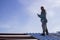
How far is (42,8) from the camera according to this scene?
10.9 meters

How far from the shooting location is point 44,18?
10938mm

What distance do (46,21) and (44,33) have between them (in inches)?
30.6

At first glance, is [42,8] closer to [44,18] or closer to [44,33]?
[44,18]

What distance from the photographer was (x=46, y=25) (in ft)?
36.4

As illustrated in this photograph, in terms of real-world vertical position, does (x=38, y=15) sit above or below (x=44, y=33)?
above

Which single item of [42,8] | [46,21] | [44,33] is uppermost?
[42,8]

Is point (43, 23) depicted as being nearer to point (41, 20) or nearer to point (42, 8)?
point (41, 20)

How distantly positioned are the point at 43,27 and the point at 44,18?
0.58m

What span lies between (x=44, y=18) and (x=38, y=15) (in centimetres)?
45

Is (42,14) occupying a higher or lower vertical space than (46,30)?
higher

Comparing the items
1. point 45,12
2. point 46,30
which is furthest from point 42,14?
point 46,30

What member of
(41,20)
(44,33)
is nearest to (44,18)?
(41,20)

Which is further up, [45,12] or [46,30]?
[45,12]

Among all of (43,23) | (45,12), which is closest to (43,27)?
(43,23)
